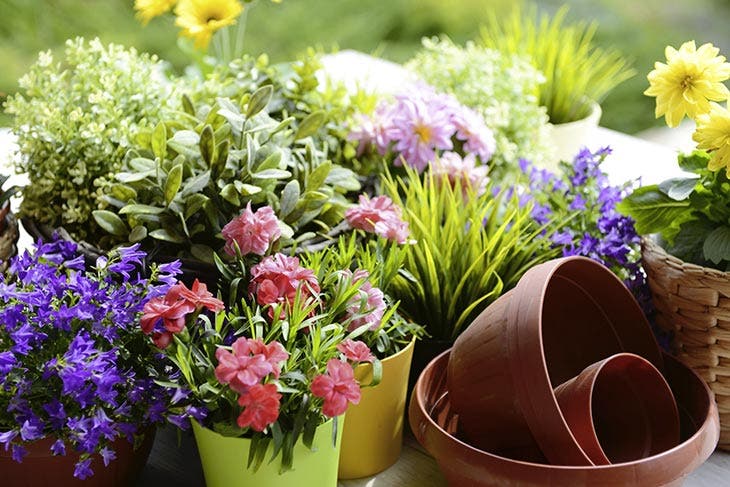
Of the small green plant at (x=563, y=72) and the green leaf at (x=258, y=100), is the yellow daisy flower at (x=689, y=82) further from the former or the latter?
the small green plant at (x=563, y=72)

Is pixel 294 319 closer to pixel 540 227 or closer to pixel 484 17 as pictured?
pixel 540 227

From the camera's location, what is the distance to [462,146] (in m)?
1.74

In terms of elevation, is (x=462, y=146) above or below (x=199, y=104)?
below

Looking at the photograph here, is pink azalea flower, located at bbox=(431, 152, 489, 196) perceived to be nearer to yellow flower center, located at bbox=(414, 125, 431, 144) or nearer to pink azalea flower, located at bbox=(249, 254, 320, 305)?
yellow flower center, located at bbox=(414, 125, 431, 144)

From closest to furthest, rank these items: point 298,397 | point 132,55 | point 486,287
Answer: point 298,397 < point 486,287 < point 132,55

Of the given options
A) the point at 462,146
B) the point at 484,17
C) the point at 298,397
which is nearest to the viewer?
the point at 298,397

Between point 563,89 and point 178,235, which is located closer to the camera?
point 178,235

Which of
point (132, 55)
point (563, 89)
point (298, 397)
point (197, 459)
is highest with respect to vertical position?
point (132, 55)

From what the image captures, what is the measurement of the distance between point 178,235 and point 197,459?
0.98ft

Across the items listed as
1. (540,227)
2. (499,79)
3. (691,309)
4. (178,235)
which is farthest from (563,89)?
(178,235)

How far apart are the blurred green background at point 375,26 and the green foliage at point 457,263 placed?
3.12 meters

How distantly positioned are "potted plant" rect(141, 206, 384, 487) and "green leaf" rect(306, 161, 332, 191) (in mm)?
227

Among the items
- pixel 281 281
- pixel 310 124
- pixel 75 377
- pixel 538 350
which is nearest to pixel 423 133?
pixel 310 124

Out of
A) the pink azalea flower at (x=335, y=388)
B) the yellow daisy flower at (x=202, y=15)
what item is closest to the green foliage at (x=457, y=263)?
the pink azalea flower at (x=335, y=388)
